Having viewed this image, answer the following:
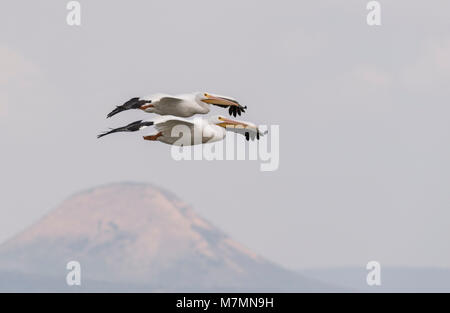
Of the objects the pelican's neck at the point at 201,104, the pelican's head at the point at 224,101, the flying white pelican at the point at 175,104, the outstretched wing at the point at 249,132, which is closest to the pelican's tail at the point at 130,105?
the flying white pelican at the point at 175,104

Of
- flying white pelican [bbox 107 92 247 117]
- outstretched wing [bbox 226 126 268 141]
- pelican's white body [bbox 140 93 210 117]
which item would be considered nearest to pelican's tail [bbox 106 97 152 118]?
flying white pelican [bbox 107 92 247 117]

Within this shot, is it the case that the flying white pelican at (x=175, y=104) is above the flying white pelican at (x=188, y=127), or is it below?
above

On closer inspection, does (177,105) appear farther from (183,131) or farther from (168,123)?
(168,123)

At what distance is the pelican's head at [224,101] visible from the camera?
3975cm

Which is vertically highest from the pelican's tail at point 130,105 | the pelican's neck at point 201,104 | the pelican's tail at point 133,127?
the pelican's neck at point 201,104

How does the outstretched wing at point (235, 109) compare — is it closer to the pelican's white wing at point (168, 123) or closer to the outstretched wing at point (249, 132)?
the outstretched wing at point (249, 132)

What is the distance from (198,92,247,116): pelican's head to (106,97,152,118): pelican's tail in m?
2.71

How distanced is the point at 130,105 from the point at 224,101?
4.54 meters

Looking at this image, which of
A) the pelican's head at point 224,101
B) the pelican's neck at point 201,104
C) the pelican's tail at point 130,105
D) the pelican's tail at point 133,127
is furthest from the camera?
the pelican's head at point 224,101
